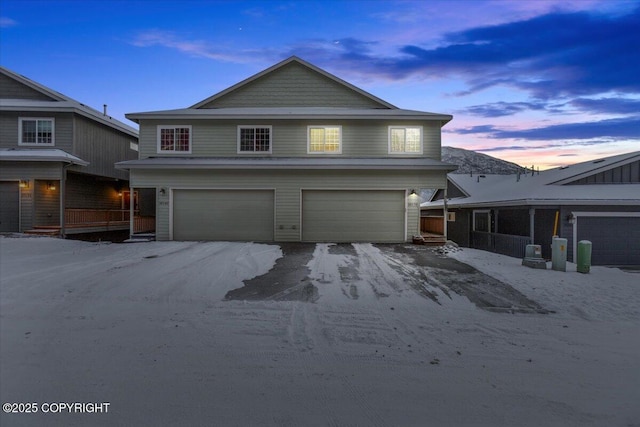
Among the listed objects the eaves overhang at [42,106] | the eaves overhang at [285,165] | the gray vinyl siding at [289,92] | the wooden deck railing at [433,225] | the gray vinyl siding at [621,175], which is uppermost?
the gray vinyl siding at [289,92]

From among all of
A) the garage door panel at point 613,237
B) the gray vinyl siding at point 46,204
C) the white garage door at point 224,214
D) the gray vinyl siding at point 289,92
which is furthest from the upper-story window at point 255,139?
the garage door panel at point 613,237

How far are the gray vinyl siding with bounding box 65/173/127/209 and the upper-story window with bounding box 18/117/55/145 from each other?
184cm

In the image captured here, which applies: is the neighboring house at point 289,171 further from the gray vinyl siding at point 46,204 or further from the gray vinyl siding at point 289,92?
the gray vinyl siding at point 46,204

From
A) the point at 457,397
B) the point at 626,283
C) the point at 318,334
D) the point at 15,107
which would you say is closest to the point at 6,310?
the point at 318,334

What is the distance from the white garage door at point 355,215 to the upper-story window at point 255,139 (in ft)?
9.69

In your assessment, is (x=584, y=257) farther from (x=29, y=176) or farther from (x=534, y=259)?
(x=29, y=176)

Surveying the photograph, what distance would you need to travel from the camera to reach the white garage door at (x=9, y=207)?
1559cm

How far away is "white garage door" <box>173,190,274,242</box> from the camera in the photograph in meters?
14.6

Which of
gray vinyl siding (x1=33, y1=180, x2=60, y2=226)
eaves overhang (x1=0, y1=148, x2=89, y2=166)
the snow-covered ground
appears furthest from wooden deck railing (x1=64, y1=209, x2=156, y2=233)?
the snow-covered ground

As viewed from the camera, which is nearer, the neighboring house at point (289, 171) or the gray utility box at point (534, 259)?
the gray utility box at point (534, 259)

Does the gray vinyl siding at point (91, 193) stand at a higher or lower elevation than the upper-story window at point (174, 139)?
lower

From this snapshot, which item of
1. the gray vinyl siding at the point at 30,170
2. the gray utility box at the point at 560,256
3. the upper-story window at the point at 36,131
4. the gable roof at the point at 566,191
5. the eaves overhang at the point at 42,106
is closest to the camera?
the gray utility box at the point at 560,256

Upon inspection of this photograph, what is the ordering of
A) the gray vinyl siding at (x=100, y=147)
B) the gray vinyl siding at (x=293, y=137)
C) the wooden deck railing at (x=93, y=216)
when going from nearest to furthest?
the gray vinyl siding at (x=293, y=137), the wooden deck railing at (x=93, y=216), the gray vinyl siding at (x=100, y=147)

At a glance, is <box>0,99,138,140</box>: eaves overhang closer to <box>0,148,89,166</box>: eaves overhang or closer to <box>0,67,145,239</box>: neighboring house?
<box>0,67,145,239</box>: neighboring house
